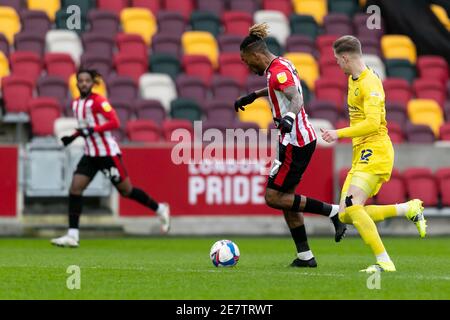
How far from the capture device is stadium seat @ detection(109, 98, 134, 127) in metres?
17.9

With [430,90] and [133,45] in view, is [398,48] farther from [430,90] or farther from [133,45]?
[133,45]

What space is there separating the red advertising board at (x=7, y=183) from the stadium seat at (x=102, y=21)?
4.63m

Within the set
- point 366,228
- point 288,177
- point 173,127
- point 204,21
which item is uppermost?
point 204,21

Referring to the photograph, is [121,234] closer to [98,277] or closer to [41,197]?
[41,197]

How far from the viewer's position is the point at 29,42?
19.3 m

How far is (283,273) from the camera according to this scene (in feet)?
30.1

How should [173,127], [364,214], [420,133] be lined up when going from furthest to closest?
[420,133] → [173,127] → [364,214]

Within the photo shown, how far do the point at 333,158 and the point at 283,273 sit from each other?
7.96 metres

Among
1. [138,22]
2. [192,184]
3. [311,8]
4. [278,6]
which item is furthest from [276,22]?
[192,184]

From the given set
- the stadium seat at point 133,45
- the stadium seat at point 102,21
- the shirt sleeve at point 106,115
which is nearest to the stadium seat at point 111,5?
the stadium seat at point 102,21

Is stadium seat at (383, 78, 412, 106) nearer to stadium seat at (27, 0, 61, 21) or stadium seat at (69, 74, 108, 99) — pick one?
stadium seat at (69, 74, 108, 99)

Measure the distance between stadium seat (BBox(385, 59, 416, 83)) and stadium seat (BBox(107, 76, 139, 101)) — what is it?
16.7 ft

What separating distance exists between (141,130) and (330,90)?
3876mm

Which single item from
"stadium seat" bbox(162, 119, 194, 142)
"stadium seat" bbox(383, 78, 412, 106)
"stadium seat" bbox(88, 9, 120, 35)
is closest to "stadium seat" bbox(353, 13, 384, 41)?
"stadium seat" bbox(383, 78, 412, 106)
